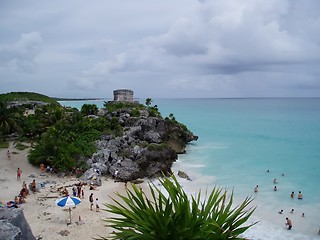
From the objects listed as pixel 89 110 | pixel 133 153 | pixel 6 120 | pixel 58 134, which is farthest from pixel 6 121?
pixel 133 153

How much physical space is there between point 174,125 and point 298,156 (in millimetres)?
19388

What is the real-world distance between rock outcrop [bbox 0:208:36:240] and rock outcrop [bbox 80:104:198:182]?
50.5 feet

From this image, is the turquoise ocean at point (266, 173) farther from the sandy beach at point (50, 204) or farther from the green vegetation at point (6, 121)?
the green vegetation at point (6, 121)

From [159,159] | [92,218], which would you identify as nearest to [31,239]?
[92,218]

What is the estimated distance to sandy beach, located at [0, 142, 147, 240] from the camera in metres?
15.7

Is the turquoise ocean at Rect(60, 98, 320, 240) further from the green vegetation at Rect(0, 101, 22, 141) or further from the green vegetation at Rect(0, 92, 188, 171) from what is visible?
the green vegetation at Rect(0, 101, 22, 141)

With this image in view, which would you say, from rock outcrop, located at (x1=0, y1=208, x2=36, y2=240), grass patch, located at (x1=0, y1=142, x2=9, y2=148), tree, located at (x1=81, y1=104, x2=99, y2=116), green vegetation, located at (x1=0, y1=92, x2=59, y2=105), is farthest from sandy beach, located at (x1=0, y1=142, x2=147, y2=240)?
green vegetation, located at (x1=0, y1=92, x2=59, y2=105)

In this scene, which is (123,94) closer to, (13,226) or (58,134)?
(58,134)

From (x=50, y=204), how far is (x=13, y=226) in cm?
1204

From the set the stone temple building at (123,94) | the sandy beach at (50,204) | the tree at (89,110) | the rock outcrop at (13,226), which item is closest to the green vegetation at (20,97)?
the stone temple building at (123,94)

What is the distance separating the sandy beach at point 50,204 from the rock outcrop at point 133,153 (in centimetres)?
137

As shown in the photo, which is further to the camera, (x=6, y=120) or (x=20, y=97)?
(x=20, y=97)

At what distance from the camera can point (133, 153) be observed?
96.9 feet

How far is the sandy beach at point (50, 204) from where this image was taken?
619 inches
